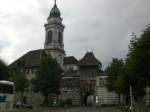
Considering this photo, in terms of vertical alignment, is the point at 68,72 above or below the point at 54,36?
below

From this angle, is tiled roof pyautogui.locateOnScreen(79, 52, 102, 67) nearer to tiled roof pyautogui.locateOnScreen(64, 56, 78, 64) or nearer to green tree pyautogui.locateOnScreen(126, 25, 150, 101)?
tiled roof pyautogui.locateOnScreen(64, 56, 78, 64)

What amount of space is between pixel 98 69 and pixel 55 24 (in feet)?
62.3

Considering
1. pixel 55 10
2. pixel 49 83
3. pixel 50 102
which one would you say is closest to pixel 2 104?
pixel 49 83

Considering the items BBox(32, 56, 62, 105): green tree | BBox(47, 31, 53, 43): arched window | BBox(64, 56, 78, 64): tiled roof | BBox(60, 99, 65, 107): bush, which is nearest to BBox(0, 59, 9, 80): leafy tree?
BBox(32, 56, 62, 105): green tree

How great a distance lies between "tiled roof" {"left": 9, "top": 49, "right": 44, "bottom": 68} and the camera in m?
89.0

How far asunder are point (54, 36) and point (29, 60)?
10270mm

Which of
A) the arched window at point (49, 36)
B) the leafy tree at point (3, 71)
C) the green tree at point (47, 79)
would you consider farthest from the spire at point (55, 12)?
the leafy tree at point (3, 71)

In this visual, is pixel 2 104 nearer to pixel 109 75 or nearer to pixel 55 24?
pixel 109 75

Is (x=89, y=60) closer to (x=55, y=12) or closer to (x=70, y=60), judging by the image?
(x=55, y=12)

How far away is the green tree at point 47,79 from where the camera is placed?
2781 inches

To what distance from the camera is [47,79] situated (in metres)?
70.9

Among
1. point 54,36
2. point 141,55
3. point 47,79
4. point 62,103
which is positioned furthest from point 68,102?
point 141,55

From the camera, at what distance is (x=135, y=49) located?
3048cm

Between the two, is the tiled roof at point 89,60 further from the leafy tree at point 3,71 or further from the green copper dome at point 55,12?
the leafy tree at point 3,71
